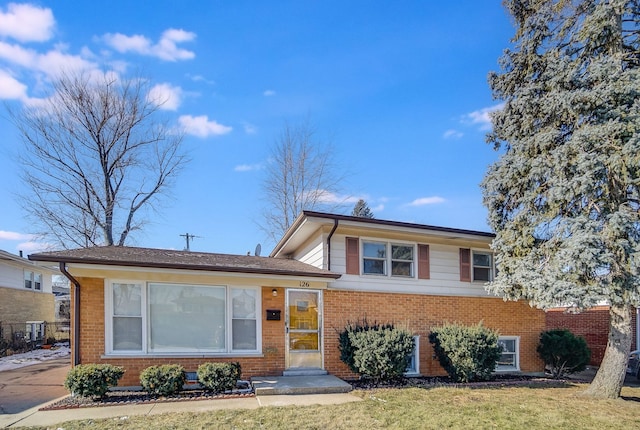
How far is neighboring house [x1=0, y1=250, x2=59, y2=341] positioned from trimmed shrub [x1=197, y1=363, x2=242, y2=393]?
Result: 13923 millimetres

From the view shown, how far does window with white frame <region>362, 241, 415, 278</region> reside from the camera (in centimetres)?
1087

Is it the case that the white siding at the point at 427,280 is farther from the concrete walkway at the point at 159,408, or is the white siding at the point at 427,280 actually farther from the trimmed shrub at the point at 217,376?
the trimmed shrub at the point at 217,376

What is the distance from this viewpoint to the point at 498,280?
9922mm

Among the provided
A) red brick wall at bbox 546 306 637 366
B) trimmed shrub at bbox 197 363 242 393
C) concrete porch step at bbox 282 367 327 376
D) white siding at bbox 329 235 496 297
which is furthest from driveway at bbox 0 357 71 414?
red brick wall at bbox 546 306 637 366

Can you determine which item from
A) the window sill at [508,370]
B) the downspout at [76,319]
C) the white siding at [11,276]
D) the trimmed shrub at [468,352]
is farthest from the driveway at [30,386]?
the window sill at [508,370]

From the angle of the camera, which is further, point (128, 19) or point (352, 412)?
point (128, 19)

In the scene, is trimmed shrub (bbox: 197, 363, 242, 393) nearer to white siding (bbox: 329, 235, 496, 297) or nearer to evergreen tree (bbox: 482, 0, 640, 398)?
white siding (bbox: 329, 235, 496, 297)

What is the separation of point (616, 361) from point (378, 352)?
542cm

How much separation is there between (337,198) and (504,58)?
14472 mm

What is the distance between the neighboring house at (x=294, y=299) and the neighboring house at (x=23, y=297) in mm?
12355

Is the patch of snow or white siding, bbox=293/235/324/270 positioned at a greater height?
white siding, bbox=293/235/324/270

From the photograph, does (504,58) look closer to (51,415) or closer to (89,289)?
(89,289)

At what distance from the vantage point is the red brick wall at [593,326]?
47.4 feet

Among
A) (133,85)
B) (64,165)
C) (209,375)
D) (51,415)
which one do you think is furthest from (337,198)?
(51,415)
